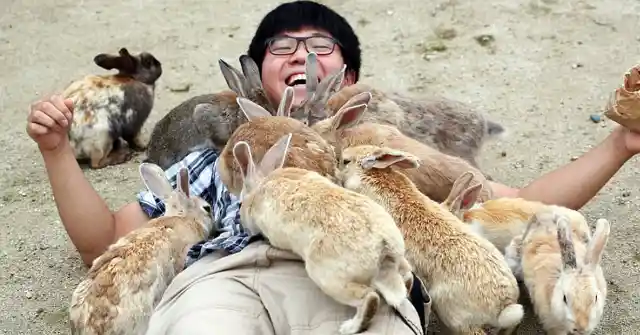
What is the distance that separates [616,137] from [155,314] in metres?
1.51

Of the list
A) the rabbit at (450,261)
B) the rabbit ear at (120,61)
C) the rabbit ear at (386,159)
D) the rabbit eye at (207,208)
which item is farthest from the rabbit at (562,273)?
the rabbit ear at (120,61)

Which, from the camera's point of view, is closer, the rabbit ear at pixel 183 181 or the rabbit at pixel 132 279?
the rabbit at pixel 132 279

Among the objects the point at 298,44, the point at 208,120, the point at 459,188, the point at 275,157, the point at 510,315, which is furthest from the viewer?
the point at 208,120

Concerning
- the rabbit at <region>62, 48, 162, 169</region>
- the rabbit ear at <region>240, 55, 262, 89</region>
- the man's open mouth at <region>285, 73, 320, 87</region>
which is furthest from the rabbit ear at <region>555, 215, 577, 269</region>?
the rabbit at <region>62, 48, 162, 169</region>

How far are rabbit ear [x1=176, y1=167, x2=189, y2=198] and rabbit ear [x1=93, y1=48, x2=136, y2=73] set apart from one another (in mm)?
1582

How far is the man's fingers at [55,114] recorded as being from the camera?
2.49 metres

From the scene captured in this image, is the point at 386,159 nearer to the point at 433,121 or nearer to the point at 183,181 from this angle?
the point at 183,181

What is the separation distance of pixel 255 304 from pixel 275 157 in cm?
36

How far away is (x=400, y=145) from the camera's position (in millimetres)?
2551

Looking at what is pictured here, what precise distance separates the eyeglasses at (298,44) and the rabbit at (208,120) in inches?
5.5

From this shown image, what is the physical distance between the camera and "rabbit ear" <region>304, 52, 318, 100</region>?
2639 millimetres

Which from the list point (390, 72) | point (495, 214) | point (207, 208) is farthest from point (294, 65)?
point (390, 72)

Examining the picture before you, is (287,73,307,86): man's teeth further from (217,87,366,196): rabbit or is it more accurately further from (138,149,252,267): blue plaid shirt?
(217,87,366,196): rabbit

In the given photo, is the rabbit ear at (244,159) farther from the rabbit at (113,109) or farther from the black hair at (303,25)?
the rabbit at (113,109)
